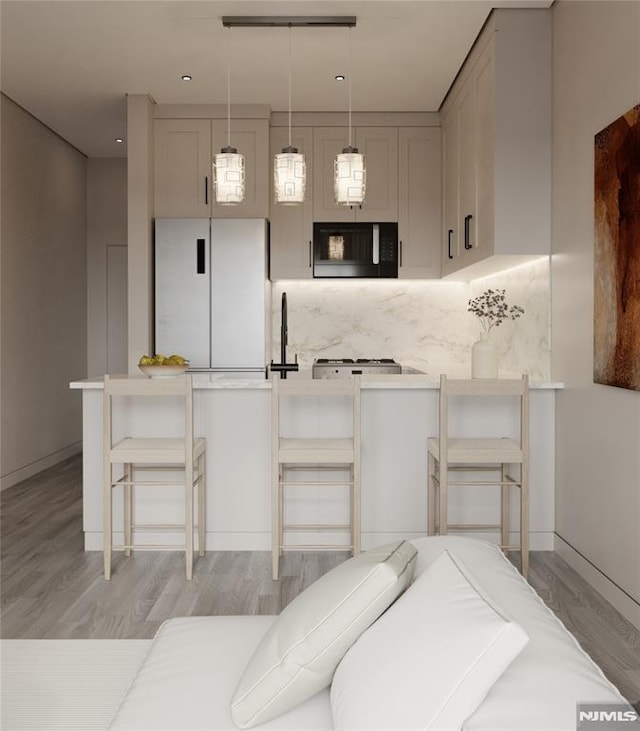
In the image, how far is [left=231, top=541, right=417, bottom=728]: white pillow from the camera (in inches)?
55.4

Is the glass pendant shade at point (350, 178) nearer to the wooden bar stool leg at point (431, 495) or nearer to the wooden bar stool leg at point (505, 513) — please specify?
the wooden bar stool leg at point (431, 495)

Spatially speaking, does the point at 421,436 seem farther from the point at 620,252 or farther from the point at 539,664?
the point at 539,664

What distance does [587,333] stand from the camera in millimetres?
3385

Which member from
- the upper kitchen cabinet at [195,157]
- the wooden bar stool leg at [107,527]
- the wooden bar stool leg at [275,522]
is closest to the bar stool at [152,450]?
the wooden bar stool leg at [107,527]

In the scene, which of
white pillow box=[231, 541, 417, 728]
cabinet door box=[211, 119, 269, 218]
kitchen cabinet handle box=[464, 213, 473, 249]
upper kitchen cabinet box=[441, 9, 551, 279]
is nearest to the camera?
white pillow box=[231, 541, 417, 728]

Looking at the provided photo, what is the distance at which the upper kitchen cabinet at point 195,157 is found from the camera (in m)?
5.44

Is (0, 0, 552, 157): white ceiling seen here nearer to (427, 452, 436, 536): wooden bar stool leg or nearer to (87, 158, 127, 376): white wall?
(87, 158, 127, 376): white wall

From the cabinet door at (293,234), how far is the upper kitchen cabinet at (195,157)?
283 millimetres

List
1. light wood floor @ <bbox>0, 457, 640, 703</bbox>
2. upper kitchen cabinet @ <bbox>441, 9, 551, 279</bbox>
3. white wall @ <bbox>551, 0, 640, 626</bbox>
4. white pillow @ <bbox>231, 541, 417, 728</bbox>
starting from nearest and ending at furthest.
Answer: white pillow @ <bbox>231, 541, 417, 728</bbox>, light wood floor @ <bbox>0, 457, 640, 703</bbox>, white wall @ <bbox>551, 0, 640, 626</bbox>, upper kitchen cabinet @ <bbox>441, 9, 551, 279</bbox>

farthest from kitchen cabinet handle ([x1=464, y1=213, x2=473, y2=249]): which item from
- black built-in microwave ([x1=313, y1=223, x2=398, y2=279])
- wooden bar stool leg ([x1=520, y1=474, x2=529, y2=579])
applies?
wooden bar stool leg ([x1=520, y1=474, x2=529, y2=579])

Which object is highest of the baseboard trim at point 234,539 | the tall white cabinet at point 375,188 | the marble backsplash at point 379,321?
the tall white cabinet at point 375,188

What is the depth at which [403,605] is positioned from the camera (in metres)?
1.40

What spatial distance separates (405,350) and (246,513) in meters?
2.70

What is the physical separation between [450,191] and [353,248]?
918 mm
